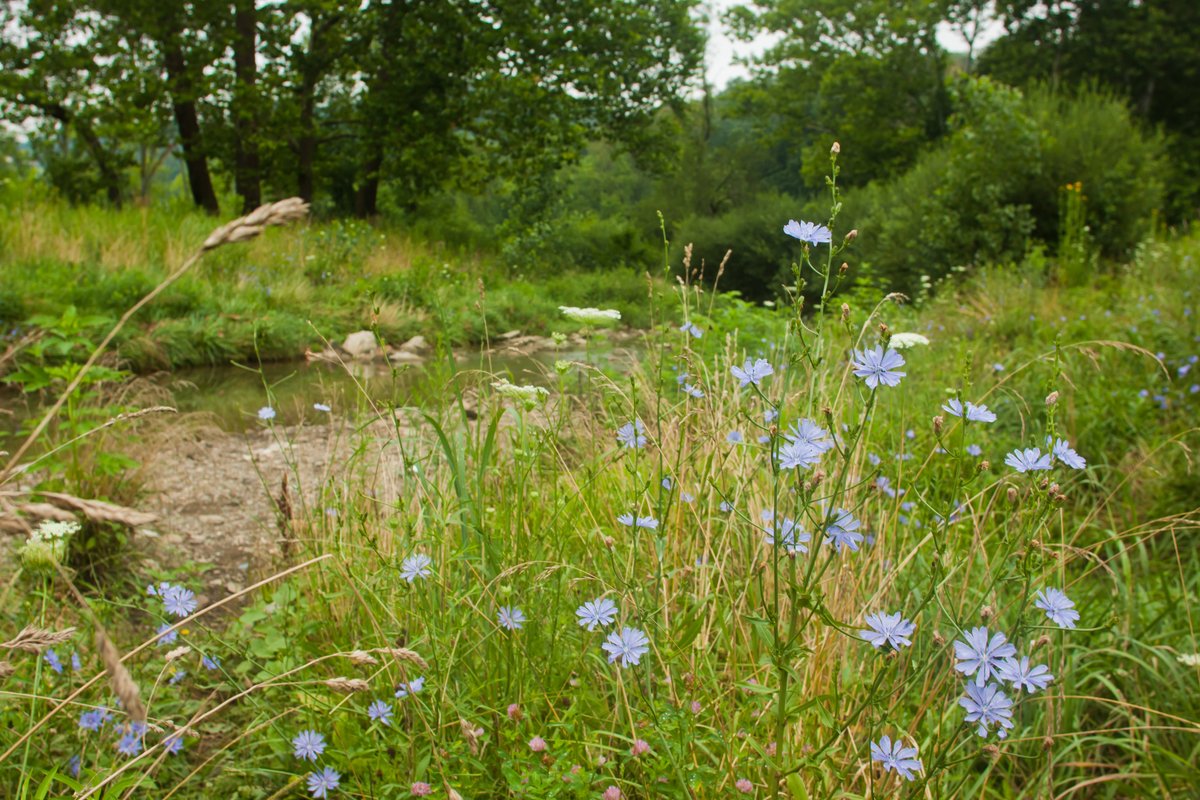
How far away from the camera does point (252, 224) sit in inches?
27.6

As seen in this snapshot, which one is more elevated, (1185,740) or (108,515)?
(108,515)

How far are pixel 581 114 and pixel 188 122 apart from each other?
654cm

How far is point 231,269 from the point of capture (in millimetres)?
8555

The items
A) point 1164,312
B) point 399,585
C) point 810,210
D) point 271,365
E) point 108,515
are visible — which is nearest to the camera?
point 108,515

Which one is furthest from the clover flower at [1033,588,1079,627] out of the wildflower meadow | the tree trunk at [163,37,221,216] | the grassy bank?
the tree trunk at [163,37,221,216]

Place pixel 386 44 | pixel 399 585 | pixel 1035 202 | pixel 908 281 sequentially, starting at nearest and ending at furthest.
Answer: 1. pixel 399 585
2. pixel 1035 202
3. pixel 908 281
4. pixel 386 44

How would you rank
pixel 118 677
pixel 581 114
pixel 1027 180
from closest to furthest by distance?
1. pixel 118 677
2. pixel 1027 180
3. pixel 581 114

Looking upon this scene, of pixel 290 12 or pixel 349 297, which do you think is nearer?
pixel 349 297

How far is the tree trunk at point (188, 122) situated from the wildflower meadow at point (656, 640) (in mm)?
10907

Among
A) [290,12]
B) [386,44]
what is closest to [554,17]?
[386,44]

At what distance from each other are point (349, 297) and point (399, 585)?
7615 mm

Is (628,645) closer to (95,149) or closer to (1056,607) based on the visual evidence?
(1056,607)

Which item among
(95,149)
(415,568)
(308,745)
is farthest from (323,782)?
(95,149)

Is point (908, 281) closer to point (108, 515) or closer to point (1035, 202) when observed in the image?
point (1035, 202)
